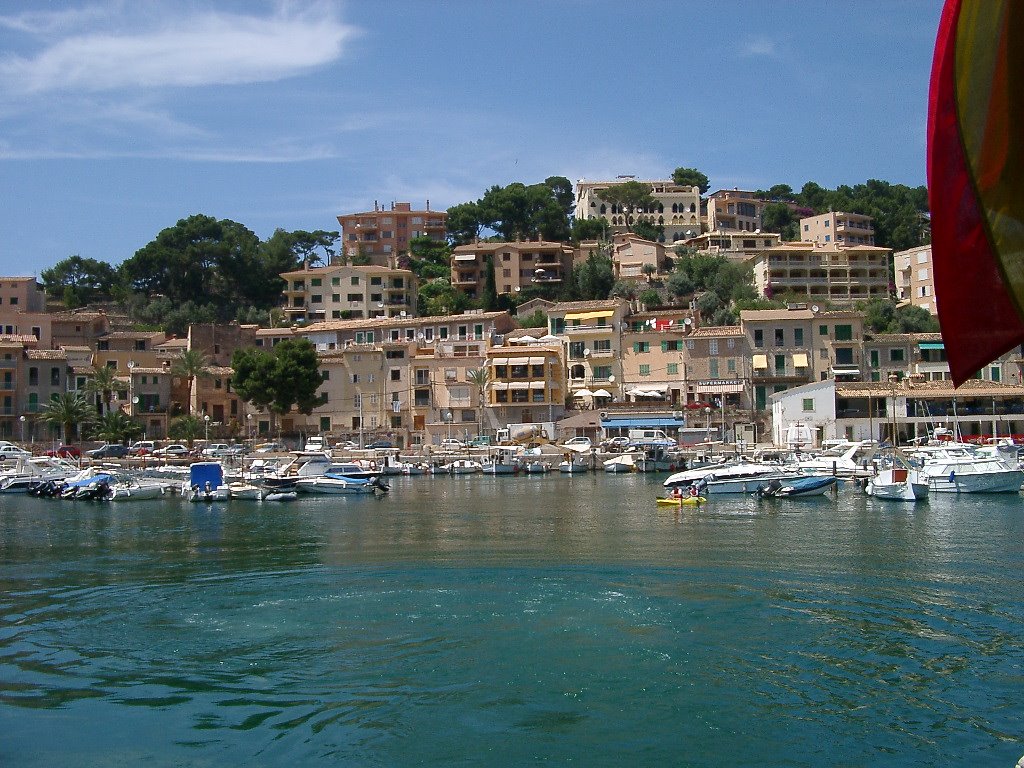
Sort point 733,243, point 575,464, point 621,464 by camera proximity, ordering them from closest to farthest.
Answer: point 621,464
point 575,464
point 733,243

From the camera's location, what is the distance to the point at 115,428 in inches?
2719

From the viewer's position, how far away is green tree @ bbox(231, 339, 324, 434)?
228 ft

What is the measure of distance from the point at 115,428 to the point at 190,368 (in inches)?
337

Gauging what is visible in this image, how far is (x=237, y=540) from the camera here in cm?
3180

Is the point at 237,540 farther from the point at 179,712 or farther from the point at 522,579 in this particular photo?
the point at 179,712

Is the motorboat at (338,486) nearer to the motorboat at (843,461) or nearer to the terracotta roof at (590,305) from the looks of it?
the motorboat at (843,461)

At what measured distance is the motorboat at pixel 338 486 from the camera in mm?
50250

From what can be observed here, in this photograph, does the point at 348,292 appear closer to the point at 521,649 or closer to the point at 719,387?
the point at 719,387

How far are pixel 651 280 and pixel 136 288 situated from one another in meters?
52.1

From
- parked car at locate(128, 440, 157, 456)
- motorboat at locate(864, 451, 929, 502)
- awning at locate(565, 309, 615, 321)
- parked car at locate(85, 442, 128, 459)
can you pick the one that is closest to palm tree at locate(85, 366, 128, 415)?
parked car at locate(128, 440, 157, 456)

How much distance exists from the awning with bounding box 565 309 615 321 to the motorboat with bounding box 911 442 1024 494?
1276 inches

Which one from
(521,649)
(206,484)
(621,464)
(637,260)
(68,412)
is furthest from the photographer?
(637,260)

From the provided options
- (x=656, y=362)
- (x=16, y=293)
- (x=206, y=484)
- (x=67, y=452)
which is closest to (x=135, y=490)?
(x=206, y=484)

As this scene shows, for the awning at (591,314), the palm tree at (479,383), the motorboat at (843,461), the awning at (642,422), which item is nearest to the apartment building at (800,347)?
the awning at (642,422)
